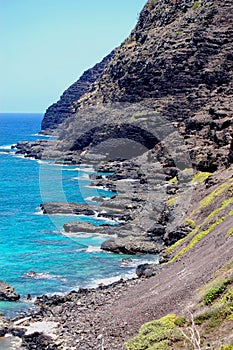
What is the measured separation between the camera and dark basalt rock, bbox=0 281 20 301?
43.6 metres

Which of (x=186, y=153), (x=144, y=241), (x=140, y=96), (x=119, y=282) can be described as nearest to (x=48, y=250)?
(x=144, y=241)

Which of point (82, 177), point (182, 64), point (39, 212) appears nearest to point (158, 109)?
point (182, 64)

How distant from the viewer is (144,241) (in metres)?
60.2

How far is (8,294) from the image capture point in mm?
43875

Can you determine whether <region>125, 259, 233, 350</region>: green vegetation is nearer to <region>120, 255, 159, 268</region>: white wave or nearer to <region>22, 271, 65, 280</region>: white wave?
<region>22, 271, 65, 280</region>: white wave

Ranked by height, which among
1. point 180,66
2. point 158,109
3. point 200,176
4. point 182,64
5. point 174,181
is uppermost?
point 182,64

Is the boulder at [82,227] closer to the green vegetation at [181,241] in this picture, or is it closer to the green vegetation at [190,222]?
the green vegetation at [190,222]

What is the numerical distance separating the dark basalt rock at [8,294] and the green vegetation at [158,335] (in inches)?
701

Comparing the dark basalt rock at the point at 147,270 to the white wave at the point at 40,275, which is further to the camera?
the white wave at the point at 40,275

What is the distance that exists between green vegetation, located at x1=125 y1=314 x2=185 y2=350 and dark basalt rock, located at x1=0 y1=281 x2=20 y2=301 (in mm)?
17807

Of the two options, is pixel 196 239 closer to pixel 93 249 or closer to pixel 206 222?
pixel 206 222

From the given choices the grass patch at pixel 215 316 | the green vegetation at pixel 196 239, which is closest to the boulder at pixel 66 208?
the green vegetation at pixel 196 239

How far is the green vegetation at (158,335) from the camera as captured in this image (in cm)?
2523

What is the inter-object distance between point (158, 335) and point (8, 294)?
68.7ft
